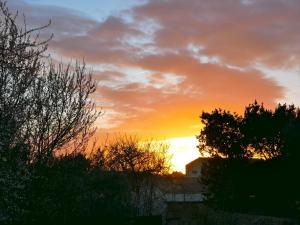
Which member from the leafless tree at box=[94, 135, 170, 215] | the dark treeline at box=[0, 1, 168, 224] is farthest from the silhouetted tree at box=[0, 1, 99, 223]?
the leafless tree at box=[94, 135, 170, 215]

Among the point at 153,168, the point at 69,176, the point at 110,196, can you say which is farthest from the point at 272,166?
the point at 69,176

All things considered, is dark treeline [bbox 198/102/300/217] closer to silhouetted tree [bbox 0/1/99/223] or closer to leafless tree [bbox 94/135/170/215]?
leafless tree [bbox 94/135/170/215]

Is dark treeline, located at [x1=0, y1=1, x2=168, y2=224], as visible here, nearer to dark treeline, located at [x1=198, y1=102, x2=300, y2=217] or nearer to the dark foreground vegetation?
the dark foreground vegetation

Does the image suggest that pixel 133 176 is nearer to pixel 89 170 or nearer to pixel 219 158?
pixel 219 158

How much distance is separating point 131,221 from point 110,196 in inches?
134

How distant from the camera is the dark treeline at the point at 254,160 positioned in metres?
36.2

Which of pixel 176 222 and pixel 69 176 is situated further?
pixel 176 222

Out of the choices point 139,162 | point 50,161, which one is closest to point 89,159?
point 50,161

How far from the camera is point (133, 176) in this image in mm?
40625

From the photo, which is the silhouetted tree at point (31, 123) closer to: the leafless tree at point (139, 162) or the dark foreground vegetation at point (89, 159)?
the dark foreground vegetation at point (89, 159)

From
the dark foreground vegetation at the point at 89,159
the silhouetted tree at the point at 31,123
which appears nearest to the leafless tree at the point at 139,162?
the dark foreground vegetation at the point at 89,159

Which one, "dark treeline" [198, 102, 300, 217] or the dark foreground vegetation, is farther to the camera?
"dark treeline" [198, 102, 300, 217]

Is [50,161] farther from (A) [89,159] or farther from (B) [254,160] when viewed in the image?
(B) [254,160]

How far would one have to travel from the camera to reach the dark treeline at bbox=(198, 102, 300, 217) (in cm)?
3616
